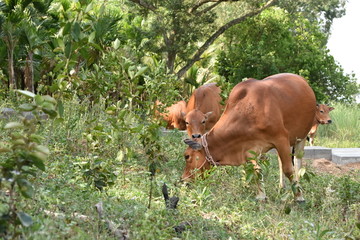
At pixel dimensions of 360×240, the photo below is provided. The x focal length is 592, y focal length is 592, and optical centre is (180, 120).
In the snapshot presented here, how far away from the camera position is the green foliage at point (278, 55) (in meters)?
22.9

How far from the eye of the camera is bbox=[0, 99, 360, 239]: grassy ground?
3980mm

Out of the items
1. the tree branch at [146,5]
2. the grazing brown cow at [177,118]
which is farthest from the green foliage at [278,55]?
the grazing brown cow at [177,118]

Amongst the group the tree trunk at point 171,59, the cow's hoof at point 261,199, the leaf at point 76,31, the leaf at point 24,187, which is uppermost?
the leaf at point 76,31

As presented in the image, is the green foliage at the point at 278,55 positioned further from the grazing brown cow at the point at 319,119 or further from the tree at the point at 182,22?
the grazing brown cow at the point at 319,119

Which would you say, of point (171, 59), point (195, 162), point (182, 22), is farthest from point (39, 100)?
point (171, 59)

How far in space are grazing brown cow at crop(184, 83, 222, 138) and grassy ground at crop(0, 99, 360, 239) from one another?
1.44m

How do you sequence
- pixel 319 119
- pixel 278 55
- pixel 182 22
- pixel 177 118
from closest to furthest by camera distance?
pixel 177 118 < pixel 319 119 < pixel 182 22 < pixel 278 55

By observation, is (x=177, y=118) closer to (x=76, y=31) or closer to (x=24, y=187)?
(x=76, y=31)

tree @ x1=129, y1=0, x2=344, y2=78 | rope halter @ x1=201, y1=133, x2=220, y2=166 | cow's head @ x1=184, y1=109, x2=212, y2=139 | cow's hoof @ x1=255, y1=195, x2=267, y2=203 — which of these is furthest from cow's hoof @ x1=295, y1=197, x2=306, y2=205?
tree @ x1=129, y1=0, x2=344, y2=78

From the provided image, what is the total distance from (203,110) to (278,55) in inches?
557

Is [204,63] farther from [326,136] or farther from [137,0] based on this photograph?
[326,136]

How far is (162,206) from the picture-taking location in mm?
5148

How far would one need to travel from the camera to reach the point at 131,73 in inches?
213

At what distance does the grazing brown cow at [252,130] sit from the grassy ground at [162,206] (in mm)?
333
